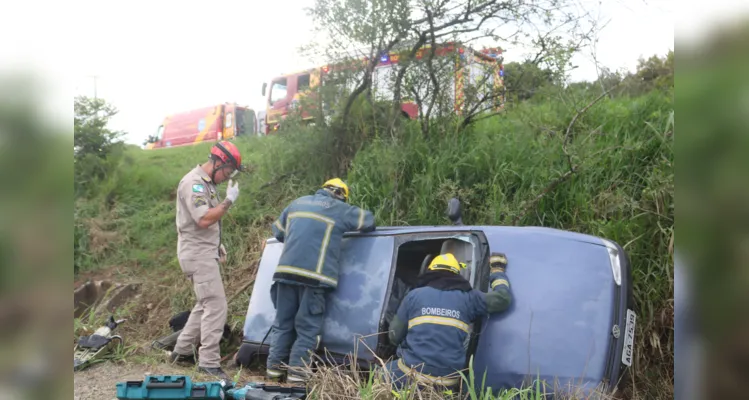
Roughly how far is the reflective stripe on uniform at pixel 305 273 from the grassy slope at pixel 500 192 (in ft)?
4.50

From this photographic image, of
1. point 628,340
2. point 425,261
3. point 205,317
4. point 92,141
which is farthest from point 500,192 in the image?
point 92,141

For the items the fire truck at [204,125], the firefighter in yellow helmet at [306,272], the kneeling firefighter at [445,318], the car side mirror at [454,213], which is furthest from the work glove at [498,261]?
the fire truck at [204,125]

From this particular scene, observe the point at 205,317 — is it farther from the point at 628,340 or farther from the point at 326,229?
the point at 628,340

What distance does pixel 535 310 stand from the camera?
9.14 ft

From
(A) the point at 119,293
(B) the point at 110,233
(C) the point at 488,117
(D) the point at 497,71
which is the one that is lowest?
(A) the point at 119,293

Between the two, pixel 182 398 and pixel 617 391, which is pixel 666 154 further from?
pixel 182 398

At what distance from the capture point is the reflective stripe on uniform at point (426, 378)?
8.46ft

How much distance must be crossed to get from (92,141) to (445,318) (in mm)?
7303

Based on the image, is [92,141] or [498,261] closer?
[498,261]

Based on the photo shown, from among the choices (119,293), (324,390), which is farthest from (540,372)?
(119,293)

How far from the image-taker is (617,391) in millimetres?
2732

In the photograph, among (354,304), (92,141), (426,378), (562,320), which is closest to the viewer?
(426,378)

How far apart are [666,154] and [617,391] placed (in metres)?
2.65

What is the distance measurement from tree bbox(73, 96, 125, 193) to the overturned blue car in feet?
19.6
